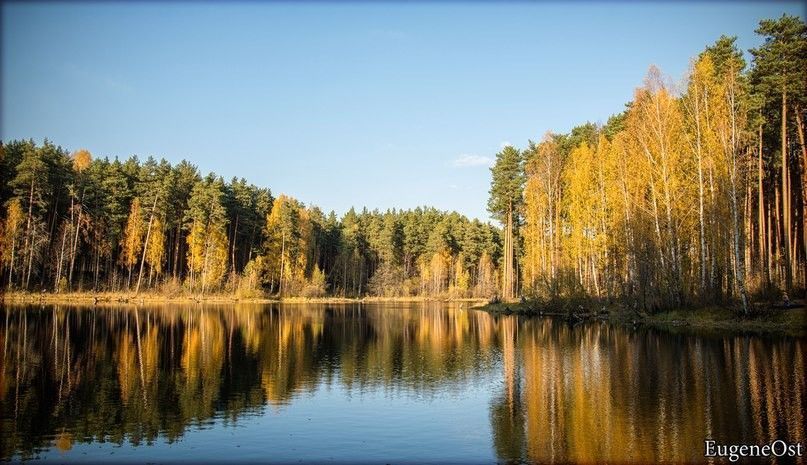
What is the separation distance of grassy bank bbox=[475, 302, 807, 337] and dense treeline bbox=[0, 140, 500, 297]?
55358 mm

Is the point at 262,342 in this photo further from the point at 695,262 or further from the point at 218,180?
the point at 218,180

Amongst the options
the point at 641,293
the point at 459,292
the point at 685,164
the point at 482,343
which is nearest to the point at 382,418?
the point at 482,343

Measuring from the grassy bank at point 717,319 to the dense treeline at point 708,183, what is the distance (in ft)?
3.27

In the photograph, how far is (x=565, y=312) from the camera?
49844 mm

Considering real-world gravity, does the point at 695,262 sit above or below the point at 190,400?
above

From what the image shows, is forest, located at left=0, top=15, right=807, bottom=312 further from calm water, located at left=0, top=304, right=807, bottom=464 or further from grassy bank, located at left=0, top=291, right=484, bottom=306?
calm water, located at left=0, top=304, right=807, bottom=464

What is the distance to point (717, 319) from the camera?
114ft

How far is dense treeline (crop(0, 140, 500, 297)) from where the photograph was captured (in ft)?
219

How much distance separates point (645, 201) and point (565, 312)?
12021 mm

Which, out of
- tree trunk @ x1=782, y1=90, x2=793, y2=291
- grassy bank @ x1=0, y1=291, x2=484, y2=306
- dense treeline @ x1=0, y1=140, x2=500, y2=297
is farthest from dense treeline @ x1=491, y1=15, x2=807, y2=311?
dense treeline @ x1=0, y1=140, x2=500, y2=297

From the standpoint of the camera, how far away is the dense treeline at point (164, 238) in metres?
66.8

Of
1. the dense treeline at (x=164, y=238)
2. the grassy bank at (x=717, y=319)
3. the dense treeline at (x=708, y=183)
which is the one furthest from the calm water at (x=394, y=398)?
the dense treeline at (x=164, y=238)

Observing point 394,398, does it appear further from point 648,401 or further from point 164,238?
point 164,238

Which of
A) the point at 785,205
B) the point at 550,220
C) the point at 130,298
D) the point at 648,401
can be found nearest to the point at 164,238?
the point at 130,298
